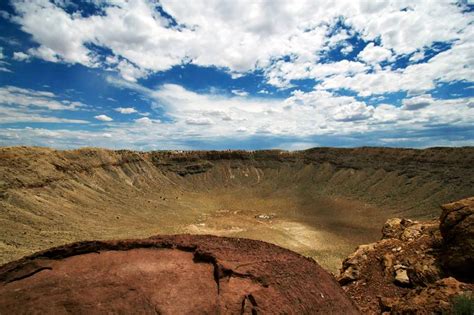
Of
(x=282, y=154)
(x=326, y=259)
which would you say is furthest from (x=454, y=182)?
(x=282, y=154)

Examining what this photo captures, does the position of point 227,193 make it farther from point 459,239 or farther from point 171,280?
point 171,280

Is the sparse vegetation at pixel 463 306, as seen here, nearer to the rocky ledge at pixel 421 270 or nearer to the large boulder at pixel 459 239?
the rocky ledge at pixel 421 270

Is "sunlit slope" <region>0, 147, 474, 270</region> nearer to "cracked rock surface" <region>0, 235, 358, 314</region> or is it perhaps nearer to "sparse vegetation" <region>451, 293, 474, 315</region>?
"cracked rock surface" <region>0, 235, 358, 314</region>

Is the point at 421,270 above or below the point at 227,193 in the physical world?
above

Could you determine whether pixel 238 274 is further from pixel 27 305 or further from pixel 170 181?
pixel 170 181

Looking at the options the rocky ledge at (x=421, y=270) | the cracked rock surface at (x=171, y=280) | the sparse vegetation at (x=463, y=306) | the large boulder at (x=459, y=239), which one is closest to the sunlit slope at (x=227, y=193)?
the rocky ledge at (x=421, y=270)

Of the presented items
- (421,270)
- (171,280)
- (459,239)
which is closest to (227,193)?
(421,270)
